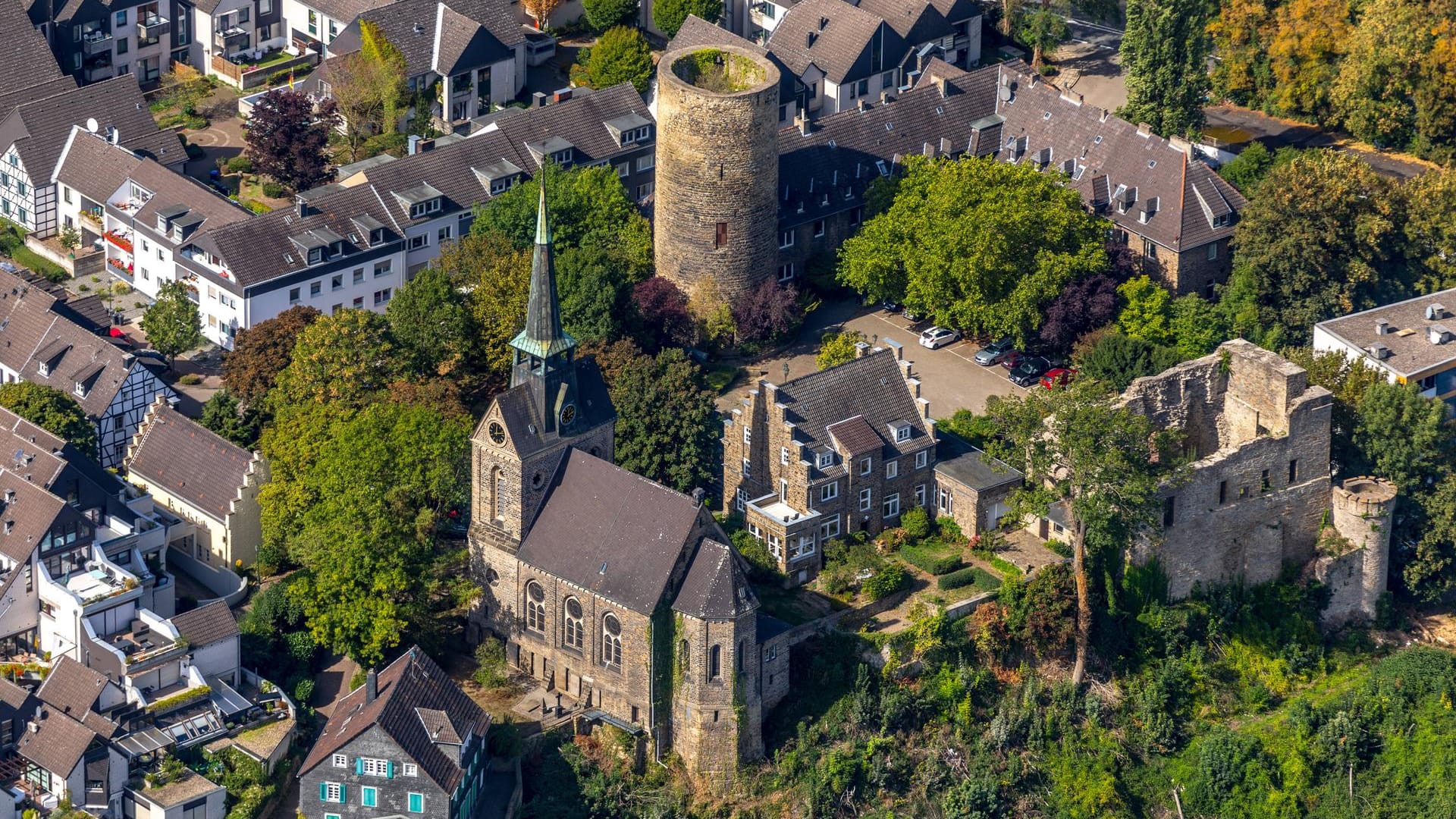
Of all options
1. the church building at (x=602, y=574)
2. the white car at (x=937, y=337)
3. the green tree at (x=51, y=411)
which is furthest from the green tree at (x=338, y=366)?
the white car at (x=937, y=337)

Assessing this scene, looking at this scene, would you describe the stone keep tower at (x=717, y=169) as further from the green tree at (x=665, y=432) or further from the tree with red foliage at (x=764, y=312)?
the green tree at (x=665, y=432)

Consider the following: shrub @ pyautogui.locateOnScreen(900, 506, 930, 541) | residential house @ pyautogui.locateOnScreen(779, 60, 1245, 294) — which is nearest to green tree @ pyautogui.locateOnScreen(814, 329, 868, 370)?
residential house @ pyautogui.locateOnScreen(779, 60, 1245, 294)

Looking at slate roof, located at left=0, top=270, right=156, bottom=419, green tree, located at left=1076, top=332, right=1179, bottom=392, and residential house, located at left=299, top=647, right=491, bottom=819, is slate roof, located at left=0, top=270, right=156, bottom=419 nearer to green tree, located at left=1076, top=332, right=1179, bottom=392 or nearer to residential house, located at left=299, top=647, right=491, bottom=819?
residential house, located at left=299, top=647, right=491, bottom=819

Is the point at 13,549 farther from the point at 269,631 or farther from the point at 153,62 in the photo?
the point at 153,62

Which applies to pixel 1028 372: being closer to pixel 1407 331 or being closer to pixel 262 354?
pixel 1407 331

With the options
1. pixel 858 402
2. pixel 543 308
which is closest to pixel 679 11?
pixel 858 402
